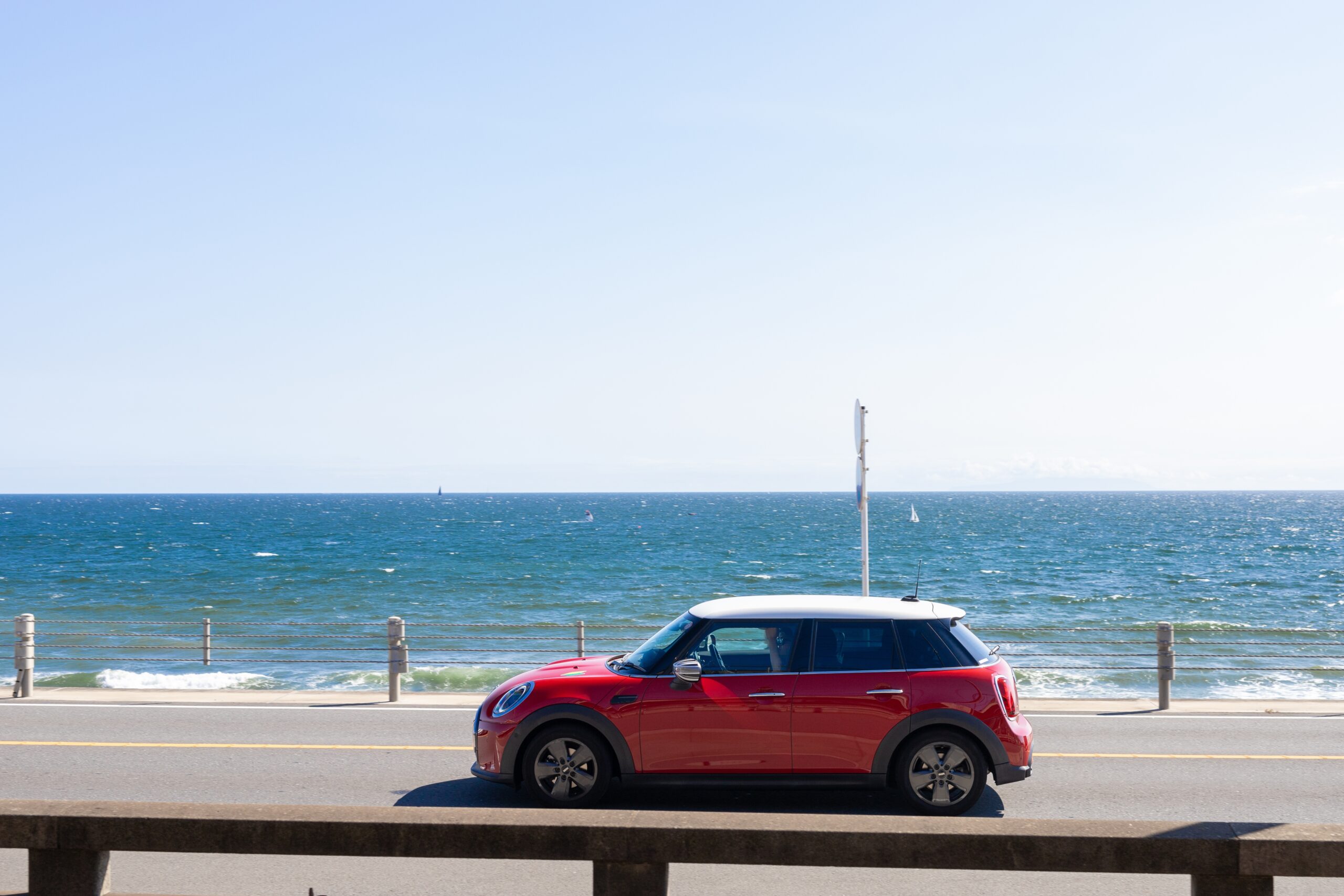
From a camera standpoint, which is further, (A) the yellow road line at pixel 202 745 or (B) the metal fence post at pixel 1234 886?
(A) the yellow road line at pixel 202 745

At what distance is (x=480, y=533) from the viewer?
9488 cm

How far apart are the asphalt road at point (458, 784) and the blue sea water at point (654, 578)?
7.62 m

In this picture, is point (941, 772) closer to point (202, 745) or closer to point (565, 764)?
point (565, 764)

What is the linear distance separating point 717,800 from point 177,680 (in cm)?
1725

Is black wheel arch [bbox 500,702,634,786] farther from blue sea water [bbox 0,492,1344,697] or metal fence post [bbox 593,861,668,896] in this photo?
blue sea water [bbox 0,492,1344,697]

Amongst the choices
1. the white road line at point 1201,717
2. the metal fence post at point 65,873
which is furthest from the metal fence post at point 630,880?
the white road line at point 1201,717

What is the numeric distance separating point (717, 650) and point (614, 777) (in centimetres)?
120

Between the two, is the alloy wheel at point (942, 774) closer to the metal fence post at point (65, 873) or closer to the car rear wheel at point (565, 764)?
the car rear wheel at point (565, 764)

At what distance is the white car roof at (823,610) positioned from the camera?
26.9ft

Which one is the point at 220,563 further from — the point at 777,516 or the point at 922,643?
the point at 777,516

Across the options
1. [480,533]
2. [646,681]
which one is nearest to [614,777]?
[646,681]

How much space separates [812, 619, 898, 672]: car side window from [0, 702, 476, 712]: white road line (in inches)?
246

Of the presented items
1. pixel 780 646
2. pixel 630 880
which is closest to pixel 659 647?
pixel 780 646

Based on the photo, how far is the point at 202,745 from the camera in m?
10.9
